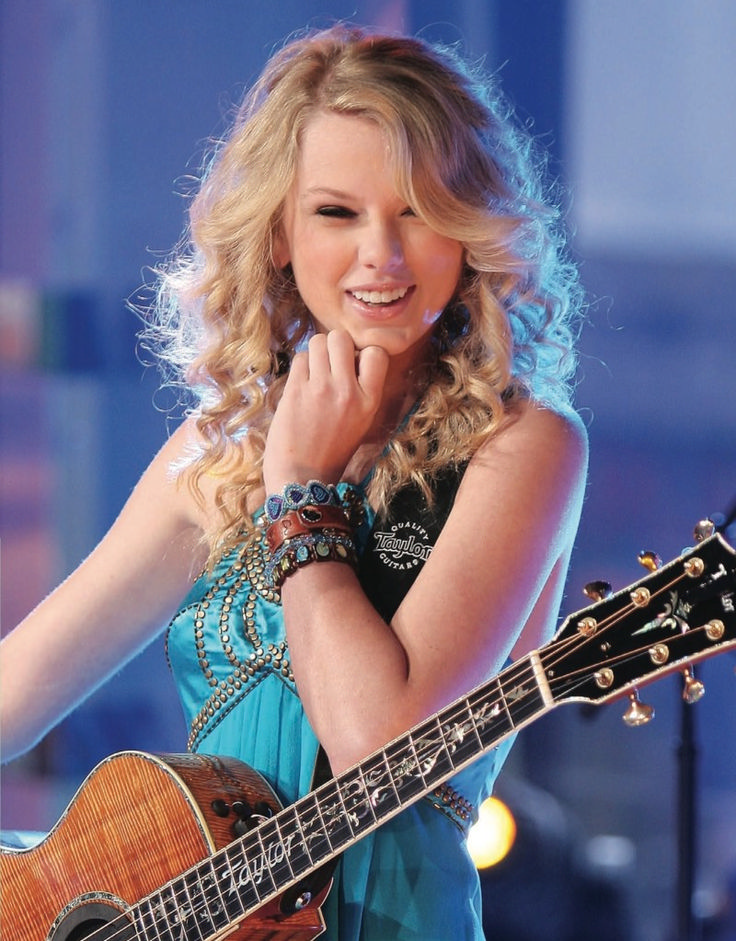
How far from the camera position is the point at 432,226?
1.57 meters

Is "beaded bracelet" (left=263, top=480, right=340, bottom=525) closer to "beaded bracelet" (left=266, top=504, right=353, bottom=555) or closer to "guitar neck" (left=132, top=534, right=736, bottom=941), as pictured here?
"beaded bracelet" (left=266, top=504, right=353, bottom=555)

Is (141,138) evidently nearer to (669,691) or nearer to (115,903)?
(669,691)

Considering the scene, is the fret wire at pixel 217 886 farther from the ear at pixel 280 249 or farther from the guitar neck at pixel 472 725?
the ear at pixel 280 249

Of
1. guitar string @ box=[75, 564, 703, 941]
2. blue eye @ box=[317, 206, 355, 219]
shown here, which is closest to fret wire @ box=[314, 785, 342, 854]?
guitar string @ box=[75, 564, 703, 941]

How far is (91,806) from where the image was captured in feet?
5.01

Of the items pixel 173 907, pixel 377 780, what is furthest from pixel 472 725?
pixel 173 907

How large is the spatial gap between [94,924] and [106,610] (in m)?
0.49

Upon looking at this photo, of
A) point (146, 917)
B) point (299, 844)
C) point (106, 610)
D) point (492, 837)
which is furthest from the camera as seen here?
point (492, 837)

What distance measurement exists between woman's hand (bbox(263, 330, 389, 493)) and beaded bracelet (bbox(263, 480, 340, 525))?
0.02 m

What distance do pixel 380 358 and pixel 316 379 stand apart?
0.08 m

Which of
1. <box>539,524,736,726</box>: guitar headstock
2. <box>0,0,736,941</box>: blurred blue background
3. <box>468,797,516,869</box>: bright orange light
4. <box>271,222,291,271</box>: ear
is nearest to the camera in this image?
<box>539,524,736,726</box>: guitar headstock

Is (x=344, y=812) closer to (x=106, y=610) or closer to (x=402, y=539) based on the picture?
(x=402, y=539)

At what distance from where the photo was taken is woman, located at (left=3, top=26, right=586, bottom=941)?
1399 millimetres

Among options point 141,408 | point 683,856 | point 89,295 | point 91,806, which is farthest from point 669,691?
point 91,806
